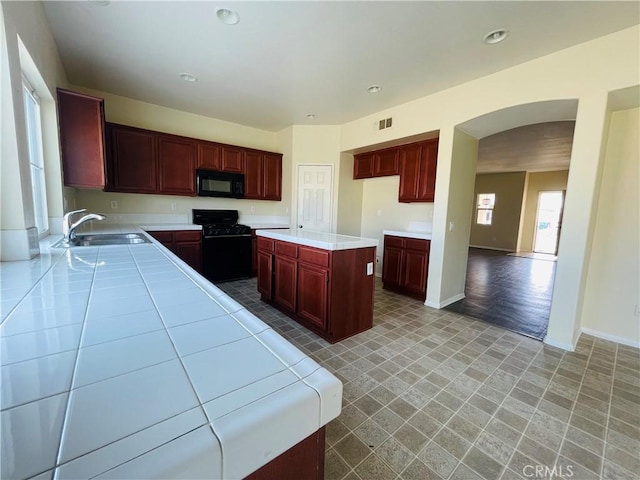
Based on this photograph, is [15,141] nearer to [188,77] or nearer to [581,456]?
[188,77]

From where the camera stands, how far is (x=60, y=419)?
0.37 meters

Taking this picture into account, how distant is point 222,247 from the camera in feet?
13.4

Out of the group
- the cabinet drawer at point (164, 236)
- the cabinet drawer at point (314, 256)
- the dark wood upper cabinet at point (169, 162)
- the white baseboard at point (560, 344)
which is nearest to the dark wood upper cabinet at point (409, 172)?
the cabinet drawer at point (314, 256)

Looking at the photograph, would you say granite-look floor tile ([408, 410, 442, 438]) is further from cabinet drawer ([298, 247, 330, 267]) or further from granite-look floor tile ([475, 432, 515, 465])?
cabinet drawer ([298, 247, 330, 267])

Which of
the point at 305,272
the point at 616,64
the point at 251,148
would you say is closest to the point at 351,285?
the point at 305,272

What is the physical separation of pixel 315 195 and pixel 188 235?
2130mm

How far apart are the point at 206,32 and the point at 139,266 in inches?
84.1

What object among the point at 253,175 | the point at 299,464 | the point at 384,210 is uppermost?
the point at 253,175

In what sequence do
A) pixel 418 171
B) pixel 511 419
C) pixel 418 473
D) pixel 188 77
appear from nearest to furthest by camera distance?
1. pixel 418 473
2. pixel 511 419
3. pixel 188 77
4. pixel 418 171

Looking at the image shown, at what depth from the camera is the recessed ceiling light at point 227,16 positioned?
2026 millimetres

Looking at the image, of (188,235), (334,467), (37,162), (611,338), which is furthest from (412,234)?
(37,162)

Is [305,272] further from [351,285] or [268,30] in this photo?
[268,30]

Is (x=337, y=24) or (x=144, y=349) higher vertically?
(x=337, y=24)

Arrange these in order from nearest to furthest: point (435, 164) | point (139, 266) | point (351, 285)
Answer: point (139, 266) → point (351, 285) → point (435, 164)
